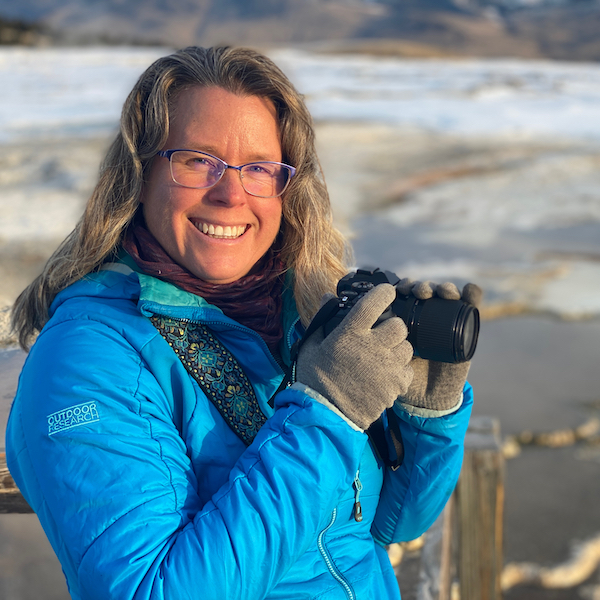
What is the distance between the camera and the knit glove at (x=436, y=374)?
3.52 ft

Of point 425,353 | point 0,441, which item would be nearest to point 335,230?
point 425,353

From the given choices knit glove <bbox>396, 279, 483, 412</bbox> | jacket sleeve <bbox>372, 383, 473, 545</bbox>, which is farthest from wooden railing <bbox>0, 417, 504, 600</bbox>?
knit glove <bbox>396, 279, 483, 412</bbox>

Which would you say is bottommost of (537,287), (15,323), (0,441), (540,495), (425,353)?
(540,495)

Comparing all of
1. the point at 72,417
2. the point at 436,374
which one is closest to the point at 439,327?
the point at 436,374

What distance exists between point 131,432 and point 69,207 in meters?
5.06

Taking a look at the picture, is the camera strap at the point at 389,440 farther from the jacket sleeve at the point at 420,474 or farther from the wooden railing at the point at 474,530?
the wooden railing at the point at 474,530

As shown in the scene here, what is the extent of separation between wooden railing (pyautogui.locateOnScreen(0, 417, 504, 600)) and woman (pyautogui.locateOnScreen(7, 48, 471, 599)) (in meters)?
0.58

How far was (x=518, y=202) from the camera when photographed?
6.94m

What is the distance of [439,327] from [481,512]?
1.32 m

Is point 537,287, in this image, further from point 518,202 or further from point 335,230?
point 335,230

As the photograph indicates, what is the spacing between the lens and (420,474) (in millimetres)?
1231

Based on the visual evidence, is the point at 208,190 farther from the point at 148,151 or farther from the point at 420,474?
the point at 420,474

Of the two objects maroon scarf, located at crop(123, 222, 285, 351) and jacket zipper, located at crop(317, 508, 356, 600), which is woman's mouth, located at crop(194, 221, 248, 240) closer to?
maroon scarf, located at crop(123, 222, 285, 351)

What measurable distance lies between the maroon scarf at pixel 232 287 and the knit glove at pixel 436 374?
0.29m
